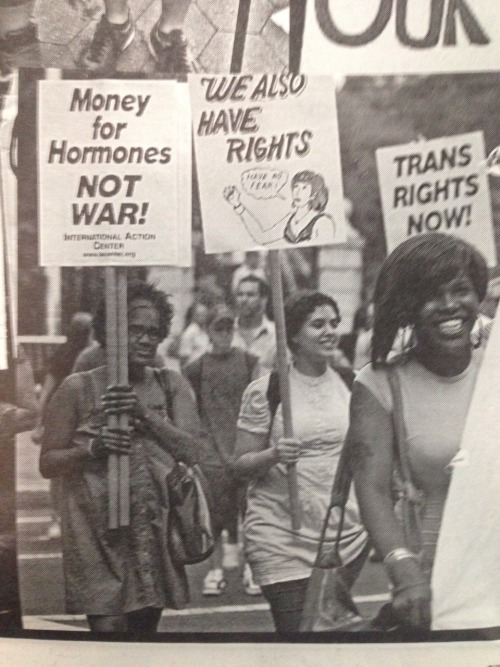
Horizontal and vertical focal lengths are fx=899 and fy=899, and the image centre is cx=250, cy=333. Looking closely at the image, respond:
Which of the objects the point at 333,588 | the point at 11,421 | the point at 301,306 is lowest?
the point at 333,588

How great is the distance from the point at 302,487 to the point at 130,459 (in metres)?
0.35

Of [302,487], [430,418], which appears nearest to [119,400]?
[302,487]

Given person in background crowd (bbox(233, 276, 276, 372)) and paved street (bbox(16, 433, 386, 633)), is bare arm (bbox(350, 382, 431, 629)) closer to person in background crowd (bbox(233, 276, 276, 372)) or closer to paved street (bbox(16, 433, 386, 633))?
paved street (bbox(16, 433, 386, 633))

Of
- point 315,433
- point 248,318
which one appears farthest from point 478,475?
point 248,318

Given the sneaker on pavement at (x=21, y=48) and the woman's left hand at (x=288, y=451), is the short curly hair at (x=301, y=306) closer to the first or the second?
the woman's left hand at (x=288, y=451)

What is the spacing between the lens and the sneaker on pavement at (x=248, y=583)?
70.2 inches

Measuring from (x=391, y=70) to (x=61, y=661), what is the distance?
1.35 m

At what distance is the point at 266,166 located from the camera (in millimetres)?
1783

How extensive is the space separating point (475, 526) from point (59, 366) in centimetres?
88

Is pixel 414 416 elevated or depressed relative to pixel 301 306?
depressed

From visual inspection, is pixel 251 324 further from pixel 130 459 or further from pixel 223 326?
pixel 130 459

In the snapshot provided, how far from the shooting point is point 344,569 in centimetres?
179

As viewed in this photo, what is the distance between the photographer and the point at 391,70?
5.82 ft

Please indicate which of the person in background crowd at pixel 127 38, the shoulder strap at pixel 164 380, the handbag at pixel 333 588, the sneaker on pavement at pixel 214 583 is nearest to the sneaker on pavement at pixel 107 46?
the person in background crowd at pixel 127 38
